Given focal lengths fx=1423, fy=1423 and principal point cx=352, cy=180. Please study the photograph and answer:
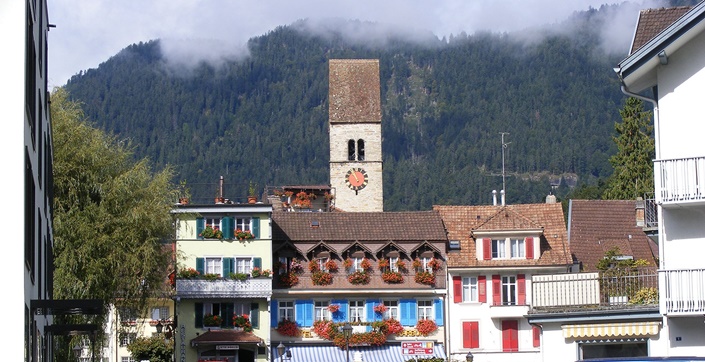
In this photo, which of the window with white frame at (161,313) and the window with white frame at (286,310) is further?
the window with white frame at (161,313)

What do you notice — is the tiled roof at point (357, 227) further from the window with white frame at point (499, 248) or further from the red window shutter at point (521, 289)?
the red window shutter at point (521, 289)

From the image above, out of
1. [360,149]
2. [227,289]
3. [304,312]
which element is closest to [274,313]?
[304,312]

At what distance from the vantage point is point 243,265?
73.6 meters

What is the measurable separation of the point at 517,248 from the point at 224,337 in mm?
15831

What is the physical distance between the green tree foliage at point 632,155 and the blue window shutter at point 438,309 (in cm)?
2915

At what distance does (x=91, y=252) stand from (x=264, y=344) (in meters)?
23.1

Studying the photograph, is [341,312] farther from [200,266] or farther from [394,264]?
[200,266]

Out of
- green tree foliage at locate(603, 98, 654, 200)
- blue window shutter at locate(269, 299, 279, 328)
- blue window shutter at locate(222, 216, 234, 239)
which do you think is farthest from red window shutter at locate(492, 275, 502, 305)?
green tree foliage at locate(603, 98, 654, 200)

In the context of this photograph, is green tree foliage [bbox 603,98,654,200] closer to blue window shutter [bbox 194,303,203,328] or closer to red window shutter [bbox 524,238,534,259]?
red window shutter [bbox 524,238,534,259]

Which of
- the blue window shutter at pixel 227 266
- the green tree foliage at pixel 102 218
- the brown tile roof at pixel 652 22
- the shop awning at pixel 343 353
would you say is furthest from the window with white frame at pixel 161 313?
the brown tile roof at pixel 652 22

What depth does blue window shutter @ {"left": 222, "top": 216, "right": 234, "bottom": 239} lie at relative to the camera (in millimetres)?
73688

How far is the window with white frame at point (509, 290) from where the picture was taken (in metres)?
73.1
